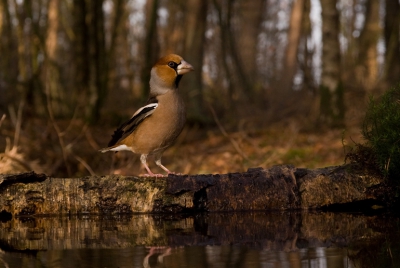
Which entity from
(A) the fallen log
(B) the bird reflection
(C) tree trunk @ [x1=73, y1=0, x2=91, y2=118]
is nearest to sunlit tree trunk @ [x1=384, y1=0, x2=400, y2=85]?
(C) tree trunk @ [x1=73, y1=0, x2=91, y2=118]

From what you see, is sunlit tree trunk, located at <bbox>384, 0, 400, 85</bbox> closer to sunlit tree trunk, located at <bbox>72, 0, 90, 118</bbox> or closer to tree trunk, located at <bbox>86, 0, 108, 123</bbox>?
tree trunk, located at <bbox>86, 0, 108, 123</bbox>

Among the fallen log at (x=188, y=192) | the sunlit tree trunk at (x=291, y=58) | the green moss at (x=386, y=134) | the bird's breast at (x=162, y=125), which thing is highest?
the sunlit tree trunk at (x=291, y=58)

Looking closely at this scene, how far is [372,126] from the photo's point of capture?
20.3 ft

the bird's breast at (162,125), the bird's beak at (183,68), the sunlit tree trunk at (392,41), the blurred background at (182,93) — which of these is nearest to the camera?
the bird's breast at (162,125)

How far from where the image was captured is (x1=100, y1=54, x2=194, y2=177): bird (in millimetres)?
7199

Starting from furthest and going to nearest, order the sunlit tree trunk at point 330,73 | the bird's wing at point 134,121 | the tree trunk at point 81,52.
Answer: the sunlit tree trunk at point 330,73, the tree trunk at point 81,52, the bird's wing at point 134,121

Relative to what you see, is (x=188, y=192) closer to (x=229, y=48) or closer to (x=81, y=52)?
(x=81, y=52)

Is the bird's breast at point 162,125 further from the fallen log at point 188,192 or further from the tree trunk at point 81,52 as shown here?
the tree trunk at point 81,52

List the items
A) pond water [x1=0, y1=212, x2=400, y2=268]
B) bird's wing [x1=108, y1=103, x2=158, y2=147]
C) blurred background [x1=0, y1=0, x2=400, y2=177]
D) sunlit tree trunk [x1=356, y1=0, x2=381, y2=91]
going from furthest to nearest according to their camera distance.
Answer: sunlit tree trunk [x1=356, y1=0, x2=381, y2=91]
blurred background [x1=0, y1=0, x2=400, y2=177]
bird's wing [x1=108, y1=103, x2=158, y2=147]
pond water [x1=0, y1=212, x2=400, y2=268]

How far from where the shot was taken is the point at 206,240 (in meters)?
4.56

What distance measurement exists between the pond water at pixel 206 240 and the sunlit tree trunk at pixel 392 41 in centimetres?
1138

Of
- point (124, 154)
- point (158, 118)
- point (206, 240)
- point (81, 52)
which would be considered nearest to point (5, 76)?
point (81, 52)

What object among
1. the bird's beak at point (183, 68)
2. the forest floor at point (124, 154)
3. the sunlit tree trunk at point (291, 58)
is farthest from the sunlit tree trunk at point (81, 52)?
the sunlit tree trunk at point (291, 58)

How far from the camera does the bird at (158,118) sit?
23.6 feet
